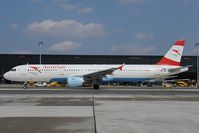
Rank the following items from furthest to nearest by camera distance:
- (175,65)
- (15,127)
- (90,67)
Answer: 1. (175,65)
2. (90,67)
3. (15,127)

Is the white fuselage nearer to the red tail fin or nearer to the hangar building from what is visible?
the red tail fin

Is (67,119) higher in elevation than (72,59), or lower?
lower

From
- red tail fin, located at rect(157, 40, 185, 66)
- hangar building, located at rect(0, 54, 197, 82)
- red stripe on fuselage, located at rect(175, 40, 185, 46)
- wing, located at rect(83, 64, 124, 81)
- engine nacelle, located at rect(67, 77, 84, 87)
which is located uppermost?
hangar building, located at rect(0, 54, 197, 82)

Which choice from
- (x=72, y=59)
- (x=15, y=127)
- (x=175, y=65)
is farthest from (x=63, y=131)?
(x=72, y=59)

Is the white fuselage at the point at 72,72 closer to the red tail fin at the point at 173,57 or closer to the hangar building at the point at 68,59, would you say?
the red tail fin at the point at 173,57

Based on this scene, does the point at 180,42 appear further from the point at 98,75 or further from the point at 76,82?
the point at 76,82

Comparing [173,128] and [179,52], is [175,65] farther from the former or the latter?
[173,128]

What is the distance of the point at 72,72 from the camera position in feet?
164

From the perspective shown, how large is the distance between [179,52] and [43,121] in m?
45.7

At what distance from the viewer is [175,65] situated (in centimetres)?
5512

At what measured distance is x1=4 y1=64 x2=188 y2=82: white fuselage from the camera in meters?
48.9

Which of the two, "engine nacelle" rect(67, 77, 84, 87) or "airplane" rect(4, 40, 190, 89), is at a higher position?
"airplane" rect(4, 40, 190, 89)

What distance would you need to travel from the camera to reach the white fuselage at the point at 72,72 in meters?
48.9

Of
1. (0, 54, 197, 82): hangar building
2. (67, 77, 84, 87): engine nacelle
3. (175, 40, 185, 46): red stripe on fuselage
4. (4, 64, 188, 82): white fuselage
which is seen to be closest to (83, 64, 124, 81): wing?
(67, 77, 84, 87): engine nacelle
